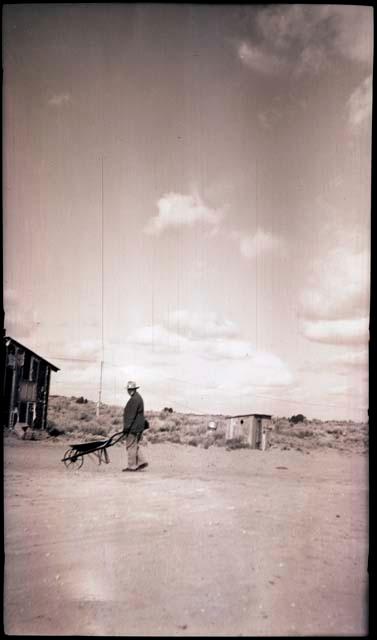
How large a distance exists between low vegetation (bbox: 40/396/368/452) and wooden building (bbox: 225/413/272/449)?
0.39 ft

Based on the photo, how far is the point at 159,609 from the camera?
13.9 feet

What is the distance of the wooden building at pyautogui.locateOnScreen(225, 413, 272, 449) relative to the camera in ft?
25.2

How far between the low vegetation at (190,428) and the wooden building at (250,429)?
0.12 meters

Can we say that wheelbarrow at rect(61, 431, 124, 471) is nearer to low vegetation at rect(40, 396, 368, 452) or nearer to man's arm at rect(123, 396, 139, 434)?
man's arm at rect(123, 396, 139, 434)

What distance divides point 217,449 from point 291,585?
3508mm

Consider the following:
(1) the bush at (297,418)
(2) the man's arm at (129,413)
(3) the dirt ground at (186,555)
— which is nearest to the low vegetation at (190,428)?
(1) the bush at (297,418)

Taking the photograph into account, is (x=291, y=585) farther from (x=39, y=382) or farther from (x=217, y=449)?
(x=39, y=382)

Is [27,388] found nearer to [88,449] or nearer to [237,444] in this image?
[88,449]

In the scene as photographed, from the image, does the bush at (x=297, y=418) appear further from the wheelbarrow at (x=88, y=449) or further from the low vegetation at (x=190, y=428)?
the wheelbarrow at (x=88, y=449)

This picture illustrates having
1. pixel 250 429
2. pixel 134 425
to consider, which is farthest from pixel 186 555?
pixel 250 429

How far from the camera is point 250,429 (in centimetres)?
820

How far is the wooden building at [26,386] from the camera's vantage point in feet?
19.7

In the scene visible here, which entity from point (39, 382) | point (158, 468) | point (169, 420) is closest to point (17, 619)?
point (158, 468)

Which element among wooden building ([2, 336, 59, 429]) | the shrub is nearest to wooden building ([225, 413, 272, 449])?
the shrub
